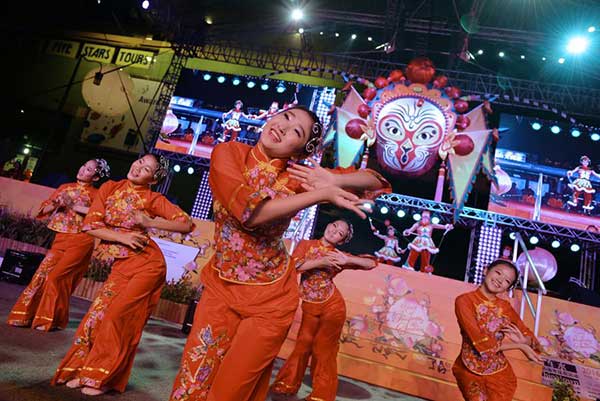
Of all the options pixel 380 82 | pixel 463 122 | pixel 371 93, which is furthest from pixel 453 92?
pixel 371 93

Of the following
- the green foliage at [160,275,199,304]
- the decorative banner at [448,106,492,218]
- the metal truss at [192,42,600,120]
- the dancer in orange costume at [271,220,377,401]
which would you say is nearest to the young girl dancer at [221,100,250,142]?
the metal truss at [192,42,600,120]

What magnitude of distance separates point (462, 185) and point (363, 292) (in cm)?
408

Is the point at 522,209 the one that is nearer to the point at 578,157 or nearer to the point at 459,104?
the point at 578,157

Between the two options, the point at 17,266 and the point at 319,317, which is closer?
the point at 319,317

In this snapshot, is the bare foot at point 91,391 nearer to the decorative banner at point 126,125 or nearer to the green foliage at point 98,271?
the green foliage at point 98,271

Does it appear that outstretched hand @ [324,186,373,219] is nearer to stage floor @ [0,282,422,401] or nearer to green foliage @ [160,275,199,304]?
stage floor @ [0,282,422,401]

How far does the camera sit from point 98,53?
13.4m

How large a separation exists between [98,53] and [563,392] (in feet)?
48.0

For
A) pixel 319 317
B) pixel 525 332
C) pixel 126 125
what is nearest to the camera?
pixel 525 332

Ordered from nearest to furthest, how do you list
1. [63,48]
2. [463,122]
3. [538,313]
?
[538,313] < [463,122] < [63,48]

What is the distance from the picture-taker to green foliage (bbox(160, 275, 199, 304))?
5973mm

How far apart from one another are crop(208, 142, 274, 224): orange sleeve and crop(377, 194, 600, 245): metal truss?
7.64 metres

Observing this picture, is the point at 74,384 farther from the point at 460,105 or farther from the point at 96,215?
the point at 460,105

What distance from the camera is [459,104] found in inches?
360
